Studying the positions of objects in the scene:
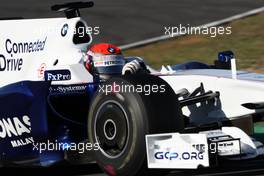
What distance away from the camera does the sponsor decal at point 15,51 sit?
7.56 meters

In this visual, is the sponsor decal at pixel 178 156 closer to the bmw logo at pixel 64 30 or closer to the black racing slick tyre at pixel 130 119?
the black racing slick tyre at pixel 130 119

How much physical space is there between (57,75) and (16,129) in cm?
76

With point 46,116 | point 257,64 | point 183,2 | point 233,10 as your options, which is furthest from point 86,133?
point 183,2

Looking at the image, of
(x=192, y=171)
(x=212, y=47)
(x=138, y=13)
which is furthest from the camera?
(x=138, y=13)

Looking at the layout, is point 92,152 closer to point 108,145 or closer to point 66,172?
point 108,145

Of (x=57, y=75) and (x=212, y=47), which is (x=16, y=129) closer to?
(x=57, y=75)

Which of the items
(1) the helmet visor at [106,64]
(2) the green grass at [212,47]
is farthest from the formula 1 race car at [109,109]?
(2) the green grass at [212,47]

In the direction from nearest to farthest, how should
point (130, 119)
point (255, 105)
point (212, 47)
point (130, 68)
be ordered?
point (130, 119), point (255, 105), point (130, 68), point (212, 47)

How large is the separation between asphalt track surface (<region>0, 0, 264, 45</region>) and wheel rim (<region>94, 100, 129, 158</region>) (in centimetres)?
946
